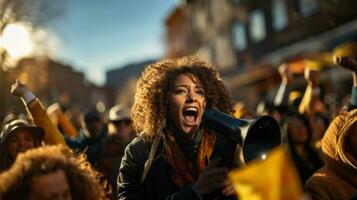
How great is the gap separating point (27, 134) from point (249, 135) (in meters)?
2.11

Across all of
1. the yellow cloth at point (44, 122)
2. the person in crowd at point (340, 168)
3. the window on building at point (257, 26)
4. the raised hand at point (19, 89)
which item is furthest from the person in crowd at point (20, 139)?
the window on building at point (257, 26)

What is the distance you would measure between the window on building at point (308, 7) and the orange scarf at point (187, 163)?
1812 cm

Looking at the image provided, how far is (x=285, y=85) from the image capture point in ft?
19.9

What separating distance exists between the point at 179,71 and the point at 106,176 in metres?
1.82

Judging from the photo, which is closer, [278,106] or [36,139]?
[36,139]

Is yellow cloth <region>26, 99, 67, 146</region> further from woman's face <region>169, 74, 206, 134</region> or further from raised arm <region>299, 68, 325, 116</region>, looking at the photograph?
raised arm <region>299, 68, 325, 116</region>

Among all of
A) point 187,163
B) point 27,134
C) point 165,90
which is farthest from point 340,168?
point 27,134

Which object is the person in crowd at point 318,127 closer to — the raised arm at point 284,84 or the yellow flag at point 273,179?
the raised arm at point 284,84

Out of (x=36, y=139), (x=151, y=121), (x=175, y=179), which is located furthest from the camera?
(x=36, y=139)

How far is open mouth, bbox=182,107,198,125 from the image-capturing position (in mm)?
2725

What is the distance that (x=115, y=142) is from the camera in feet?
16.6

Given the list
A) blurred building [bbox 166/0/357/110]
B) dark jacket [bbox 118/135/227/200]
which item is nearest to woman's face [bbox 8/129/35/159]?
dark jacket [bbox 118/135/227/200]

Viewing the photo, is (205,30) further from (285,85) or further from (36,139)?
(36,139)

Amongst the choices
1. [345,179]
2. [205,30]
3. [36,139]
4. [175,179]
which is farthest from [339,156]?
[205,30]
